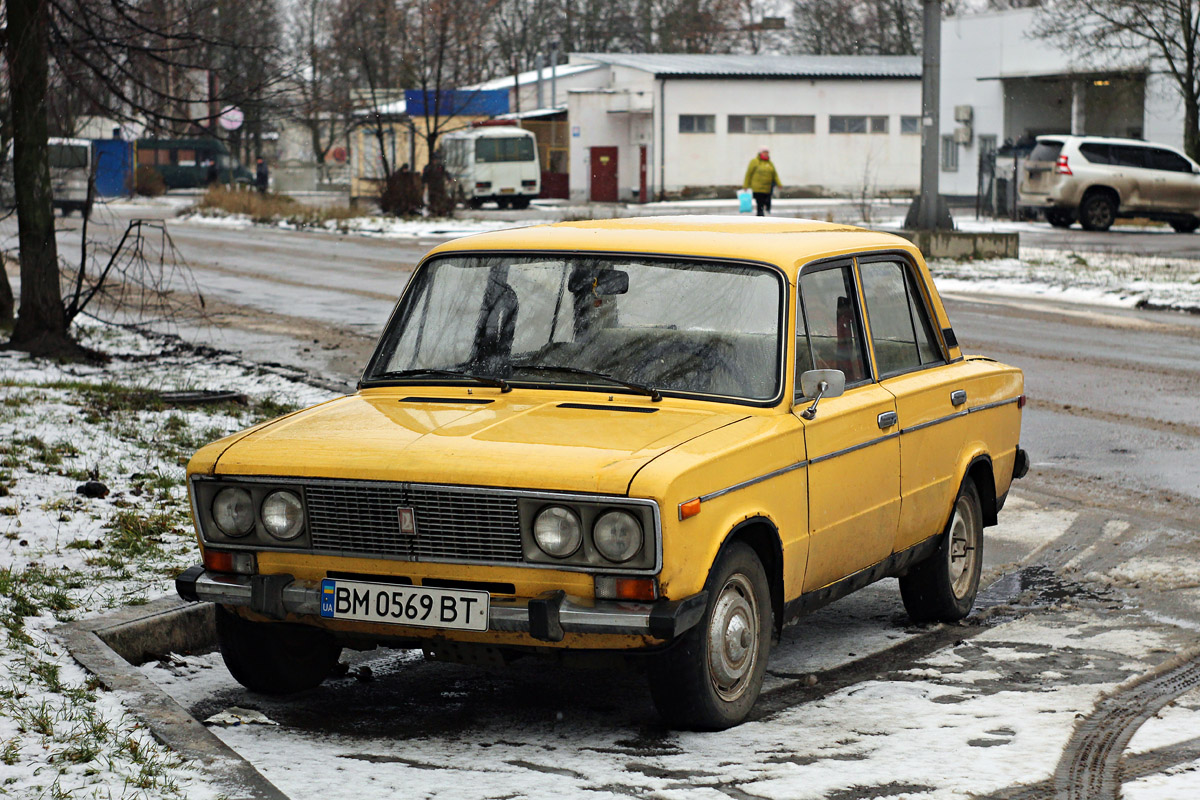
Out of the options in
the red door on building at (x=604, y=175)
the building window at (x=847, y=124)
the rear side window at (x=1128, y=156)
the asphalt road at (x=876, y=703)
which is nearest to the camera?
the asphalt road at (x=876, y=703)

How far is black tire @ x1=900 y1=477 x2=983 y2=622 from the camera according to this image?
20.8 ft

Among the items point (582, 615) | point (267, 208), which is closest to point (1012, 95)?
point (267, 208)

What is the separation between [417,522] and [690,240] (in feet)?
5.51

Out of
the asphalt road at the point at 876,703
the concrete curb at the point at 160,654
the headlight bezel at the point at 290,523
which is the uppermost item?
the headlight bezel at the point at 290,523

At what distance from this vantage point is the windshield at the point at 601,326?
5.38 meters

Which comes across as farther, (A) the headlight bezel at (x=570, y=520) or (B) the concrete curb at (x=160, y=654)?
(A) the headlight bezel at (x=570, y=520)

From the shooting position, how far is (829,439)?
215 inches

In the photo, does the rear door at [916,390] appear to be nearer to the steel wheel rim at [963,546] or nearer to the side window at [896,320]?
the side window at [896,320]

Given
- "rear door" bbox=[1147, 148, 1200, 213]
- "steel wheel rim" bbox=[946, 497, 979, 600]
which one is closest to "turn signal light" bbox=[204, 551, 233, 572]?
"steel wheel rim" bbox=[946, 497, 979, 600]

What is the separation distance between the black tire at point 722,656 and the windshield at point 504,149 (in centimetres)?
4739

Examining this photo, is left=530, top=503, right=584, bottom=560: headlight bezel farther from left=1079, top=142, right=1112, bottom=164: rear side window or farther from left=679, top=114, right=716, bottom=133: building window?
left=679, top=114, right=716, bottom=133: building window

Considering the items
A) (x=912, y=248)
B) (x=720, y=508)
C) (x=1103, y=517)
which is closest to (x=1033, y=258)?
(x=1103, y=517)

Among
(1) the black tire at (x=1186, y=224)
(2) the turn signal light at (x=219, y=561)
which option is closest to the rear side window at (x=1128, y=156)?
(1) the black tire at (x=1186, y=224)

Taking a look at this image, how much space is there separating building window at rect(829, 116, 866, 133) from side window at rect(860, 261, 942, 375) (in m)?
54.5
